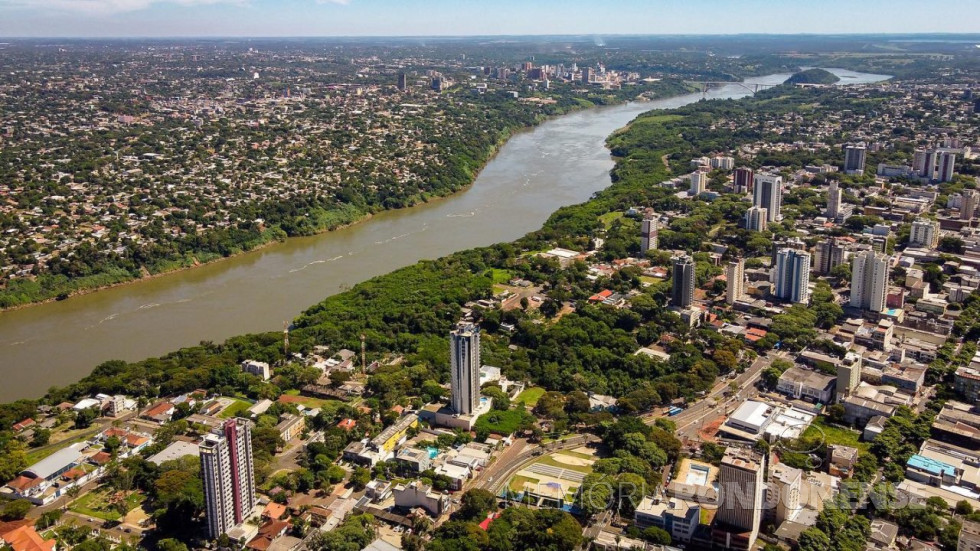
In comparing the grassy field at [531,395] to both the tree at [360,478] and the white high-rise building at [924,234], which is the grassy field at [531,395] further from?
the white high-rise building at [924,234]

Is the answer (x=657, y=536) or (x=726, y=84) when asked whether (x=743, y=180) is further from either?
(x=726, y=84)

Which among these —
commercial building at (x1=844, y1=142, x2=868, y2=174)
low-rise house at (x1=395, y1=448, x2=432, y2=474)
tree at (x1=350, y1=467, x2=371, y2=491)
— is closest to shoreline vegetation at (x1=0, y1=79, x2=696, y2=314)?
tree at (x1=350, y1=467, x2=371, y2=491)

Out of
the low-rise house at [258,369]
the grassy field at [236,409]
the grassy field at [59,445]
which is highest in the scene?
the low-rise house at [258,369]

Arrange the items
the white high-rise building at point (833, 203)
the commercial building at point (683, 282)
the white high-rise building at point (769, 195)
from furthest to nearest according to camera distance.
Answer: the white high-rise building at point (769, 195)
the white high-rise building at point (833, 203)
the commercial building at point (683, 282)

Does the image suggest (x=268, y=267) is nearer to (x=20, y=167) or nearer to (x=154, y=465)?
(x=154, y=465)

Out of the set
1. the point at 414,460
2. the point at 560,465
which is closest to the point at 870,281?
the point at 560,465

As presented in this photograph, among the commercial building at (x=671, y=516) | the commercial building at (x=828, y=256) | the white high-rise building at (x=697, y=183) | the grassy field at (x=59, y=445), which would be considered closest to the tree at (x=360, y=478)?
the commercial building at (x=671, y=516)

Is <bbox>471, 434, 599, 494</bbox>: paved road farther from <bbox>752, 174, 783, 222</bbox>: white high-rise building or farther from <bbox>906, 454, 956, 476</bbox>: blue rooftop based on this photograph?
<bbox>752, 174, 783, 222</bbox>: white high-rise building
